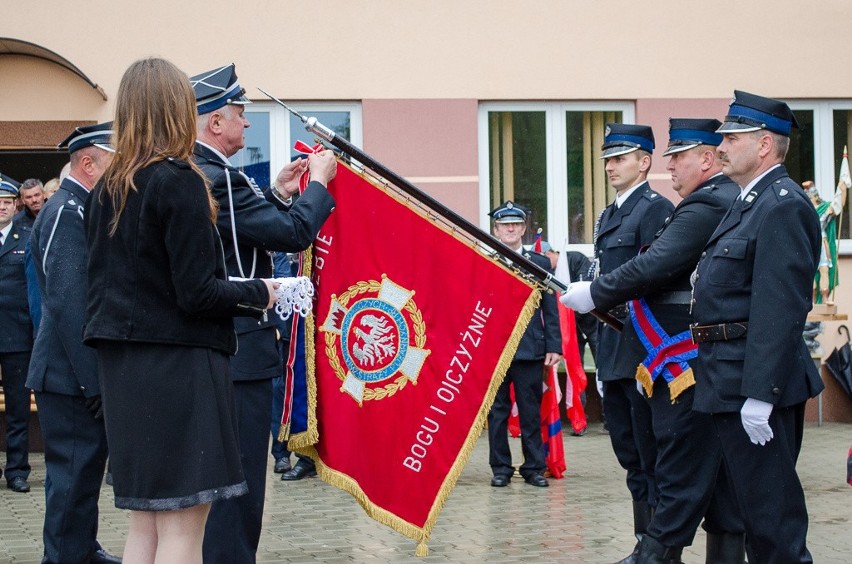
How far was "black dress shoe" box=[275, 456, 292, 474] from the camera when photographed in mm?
9789

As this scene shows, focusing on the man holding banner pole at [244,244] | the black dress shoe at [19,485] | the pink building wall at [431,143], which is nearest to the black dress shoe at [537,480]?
the black dress shoe at [19,485]

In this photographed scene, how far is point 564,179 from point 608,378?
7467 mm

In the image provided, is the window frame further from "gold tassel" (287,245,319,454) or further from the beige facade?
"gold tassel" (287,245,319,454)

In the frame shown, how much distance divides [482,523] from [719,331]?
3.22m

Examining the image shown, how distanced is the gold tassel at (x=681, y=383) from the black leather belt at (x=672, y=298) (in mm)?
340

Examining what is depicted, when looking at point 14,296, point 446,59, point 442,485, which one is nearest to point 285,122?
point 446,59

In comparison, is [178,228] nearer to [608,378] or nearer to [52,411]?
[52,411]

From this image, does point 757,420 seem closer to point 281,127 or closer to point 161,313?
point 161,313

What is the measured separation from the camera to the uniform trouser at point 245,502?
4660 millimetres

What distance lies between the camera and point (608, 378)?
6316 millimetres

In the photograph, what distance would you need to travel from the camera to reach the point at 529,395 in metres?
9.48

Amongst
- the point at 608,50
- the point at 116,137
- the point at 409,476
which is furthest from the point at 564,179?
the point at 116,137

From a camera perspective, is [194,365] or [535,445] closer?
[194,365]

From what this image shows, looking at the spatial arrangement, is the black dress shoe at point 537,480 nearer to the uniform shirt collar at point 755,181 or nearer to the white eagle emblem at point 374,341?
the white eagle emblem at point 374,341
